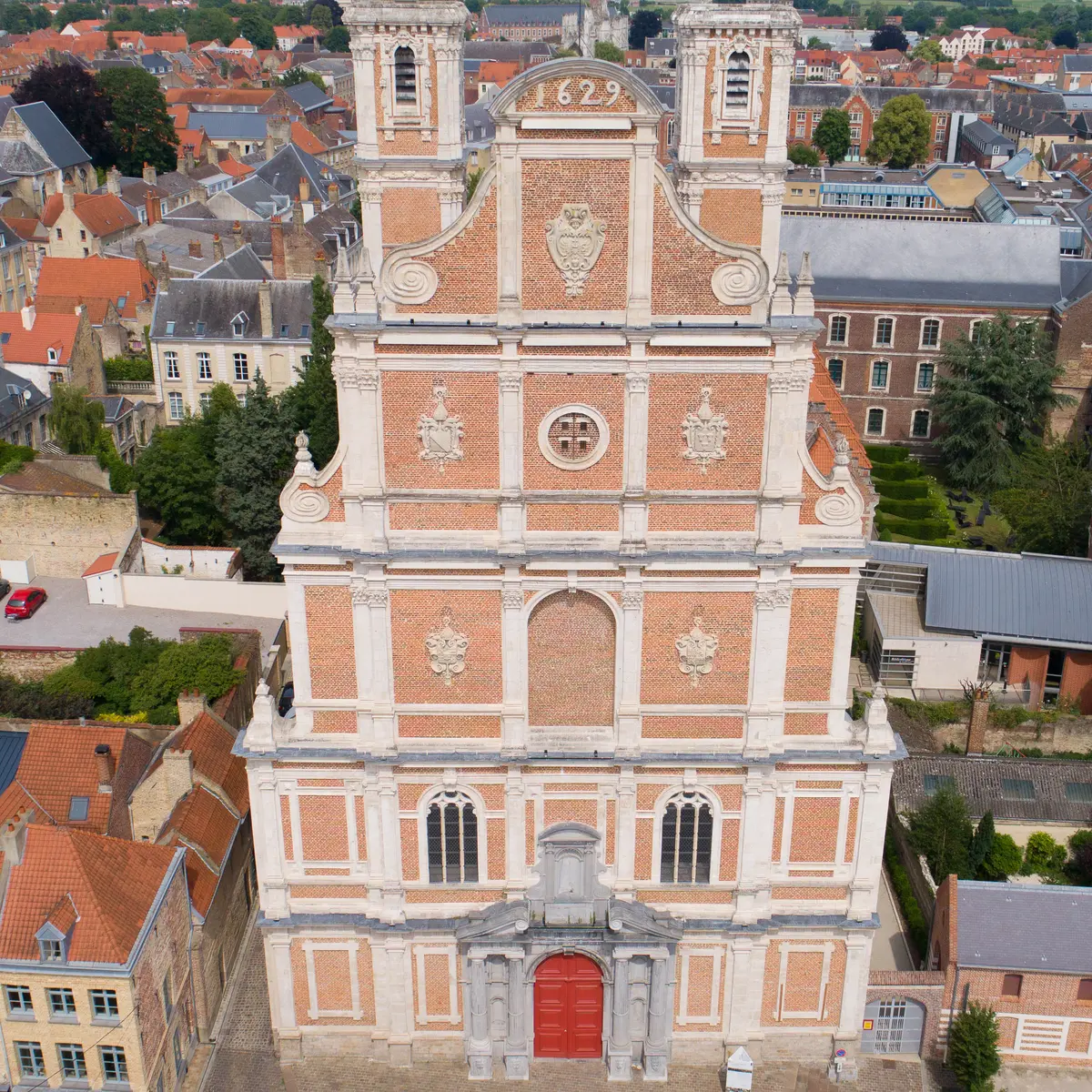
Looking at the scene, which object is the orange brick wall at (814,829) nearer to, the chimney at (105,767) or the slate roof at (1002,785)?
the slate roof at (1002,785)

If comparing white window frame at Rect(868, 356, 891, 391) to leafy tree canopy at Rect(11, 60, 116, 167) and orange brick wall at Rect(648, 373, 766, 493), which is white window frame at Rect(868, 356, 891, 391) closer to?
orange brick wall at Rect(648, 373, 766, 493)

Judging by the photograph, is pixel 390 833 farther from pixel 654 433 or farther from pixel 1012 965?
pixel 1012 965

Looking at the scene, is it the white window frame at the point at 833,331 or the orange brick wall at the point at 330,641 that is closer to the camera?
the orange brick wall at the point at 330,641

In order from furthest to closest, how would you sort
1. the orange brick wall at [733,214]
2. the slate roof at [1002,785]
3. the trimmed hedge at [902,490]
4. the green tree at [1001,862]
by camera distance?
the trimmed hedge at [902,490] → the slate roof at [1002,785] → the green tree at [1001,862] → the orange brick wall at [733,214]

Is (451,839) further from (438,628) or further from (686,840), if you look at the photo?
(686,840)

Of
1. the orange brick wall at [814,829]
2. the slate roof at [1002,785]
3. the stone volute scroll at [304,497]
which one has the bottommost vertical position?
the slate roof at [1002,785]

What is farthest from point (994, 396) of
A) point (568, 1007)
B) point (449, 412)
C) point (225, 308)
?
point (449, 412)

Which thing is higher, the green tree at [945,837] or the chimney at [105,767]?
the chimney at [105,767]

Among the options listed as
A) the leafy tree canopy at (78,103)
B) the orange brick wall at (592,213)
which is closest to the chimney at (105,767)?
the orange brick wall at (592,213)

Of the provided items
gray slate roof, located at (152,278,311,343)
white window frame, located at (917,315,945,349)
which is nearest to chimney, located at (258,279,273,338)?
gray slate roof, located at (152,278,311,343)
